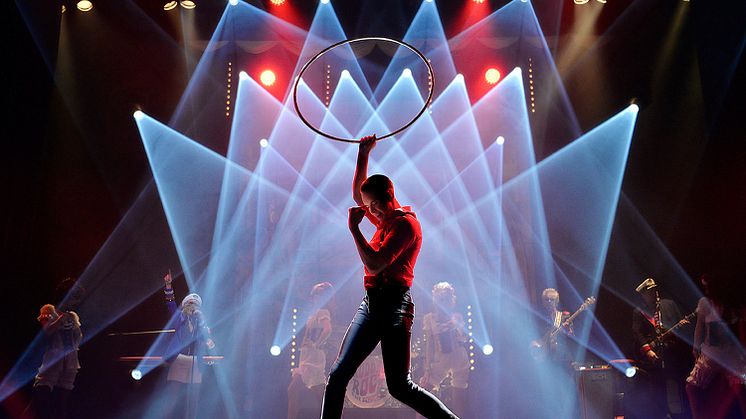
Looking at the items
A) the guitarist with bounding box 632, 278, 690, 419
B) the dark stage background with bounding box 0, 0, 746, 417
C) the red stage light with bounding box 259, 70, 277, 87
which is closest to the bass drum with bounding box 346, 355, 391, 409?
the dark stage background with bounding box 0, 0, 746, 417

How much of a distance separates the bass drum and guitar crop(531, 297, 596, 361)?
82.2 inches

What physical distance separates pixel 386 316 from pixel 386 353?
7.6 inches

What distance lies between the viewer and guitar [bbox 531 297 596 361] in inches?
282

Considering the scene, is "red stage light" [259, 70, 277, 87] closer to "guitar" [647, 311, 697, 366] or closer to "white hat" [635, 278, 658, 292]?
"white hat" [635, 278, 658, 292]

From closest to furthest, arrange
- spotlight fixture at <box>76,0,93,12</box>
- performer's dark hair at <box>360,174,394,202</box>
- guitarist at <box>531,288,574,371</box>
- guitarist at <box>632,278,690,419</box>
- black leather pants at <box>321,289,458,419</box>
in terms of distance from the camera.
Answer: black leather pants at <box>321,289,458,419</box>, performer's dark hair at <box>360,174,394,202</box>, guitarist at <box>632,278,690,419</box>, guitarist at <box>531,288,574,371</box>, spotlight fixture at <box>76,0,93,12</box>

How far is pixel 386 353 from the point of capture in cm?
295

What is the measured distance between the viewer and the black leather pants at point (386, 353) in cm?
287

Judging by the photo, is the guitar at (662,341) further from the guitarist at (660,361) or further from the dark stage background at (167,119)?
the dark stage background at (167,119)

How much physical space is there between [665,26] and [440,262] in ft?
15.0

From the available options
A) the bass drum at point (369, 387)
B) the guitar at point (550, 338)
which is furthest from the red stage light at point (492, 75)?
the bass drum at point (369, 387)

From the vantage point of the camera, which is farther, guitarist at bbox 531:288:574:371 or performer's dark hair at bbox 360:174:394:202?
guitarist at bbox 531:288:574:371

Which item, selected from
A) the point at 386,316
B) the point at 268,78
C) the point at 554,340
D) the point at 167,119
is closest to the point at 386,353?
the point at 386,316

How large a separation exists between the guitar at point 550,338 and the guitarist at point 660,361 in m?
0.60

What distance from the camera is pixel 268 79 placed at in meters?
8.70
